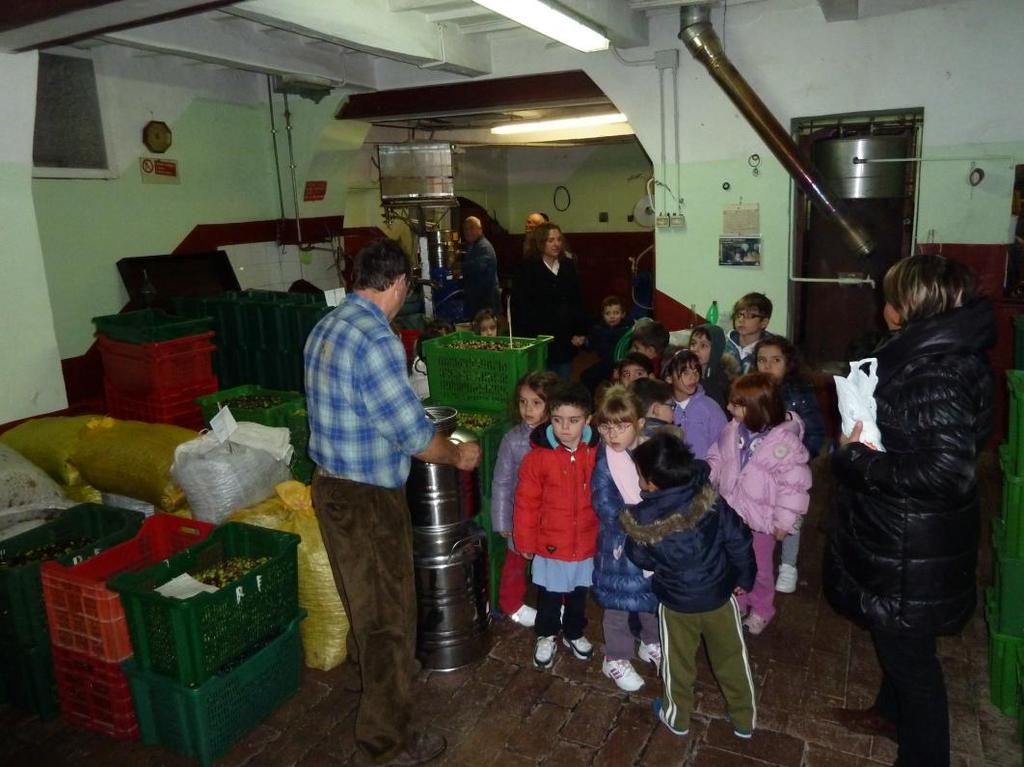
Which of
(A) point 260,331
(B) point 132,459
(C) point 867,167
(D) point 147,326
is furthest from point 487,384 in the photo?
(C) point 867,167

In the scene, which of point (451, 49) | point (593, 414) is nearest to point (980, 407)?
point (593, 414)

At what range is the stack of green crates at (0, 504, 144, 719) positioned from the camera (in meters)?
3.08

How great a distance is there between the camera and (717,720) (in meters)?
3.04

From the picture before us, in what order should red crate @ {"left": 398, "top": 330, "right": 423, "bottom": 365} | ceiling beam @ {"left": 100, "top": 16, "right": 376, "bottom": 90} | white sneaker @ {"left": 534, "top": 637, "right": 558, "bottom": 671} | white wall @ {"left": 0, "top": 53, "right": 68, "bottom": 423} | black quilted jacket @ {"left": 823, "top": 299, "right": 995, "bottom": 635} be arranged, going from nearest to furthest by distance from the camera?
black quilted jacket @ {"left": 823, "top": 299, "right": 995, "bottom": 635} < white sneaker @ {"left": 534, "top": 637, "right": 558, "bottom": 671} < white wall @ {"left": 0, "top": 53, "right": 68, "bottom": 423} < ceiling beam @ {"left": 100, "top": 16, "right": 376, "bottom": 90} < red crate @ {"left": 398, "top": 330, "right": 423, "bottom": 365}

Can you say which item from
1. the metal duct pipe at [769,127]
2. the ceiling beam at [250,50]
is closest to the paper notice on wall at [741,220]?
the metal duct pipe at [769,127]

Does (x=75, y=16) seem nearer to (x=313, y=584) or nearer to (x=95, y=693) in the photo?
(x=313, y=584)

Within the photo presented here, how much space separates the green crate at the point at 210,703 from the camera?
287 centimetres

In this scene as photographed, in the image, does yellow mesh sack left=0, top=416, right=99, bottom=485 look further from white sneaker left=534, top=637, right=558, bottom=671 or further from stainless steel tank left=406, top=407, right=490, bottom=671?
white sneaker left=534, top=637, right=558, bottom=671

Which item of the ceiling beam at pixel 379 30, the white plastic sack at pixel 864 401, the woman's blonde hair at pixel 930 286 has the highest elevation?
the ceiling beam at pixel 379 30

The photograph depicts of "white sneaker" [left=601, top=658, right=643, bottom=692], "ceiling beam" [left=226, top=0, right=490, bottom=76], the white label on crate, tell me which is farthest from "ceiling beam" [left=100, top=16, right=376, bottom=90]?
"white sneaker" [left=601, top=658, right=643, bottom=692]

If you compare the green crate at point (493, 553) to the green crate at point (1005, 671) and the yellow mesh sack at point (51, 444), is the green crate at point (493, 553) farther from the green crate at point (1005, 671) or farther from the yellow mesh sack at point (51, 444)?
the yellow mesh sack at point (51, 444)

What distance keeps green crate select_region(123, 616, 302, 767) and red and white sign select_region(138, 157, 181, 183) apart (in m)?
4.55

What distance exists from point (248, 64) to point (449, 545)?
4.23 m

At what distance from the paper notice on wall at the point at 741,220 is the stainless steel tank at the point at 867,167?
54cm
